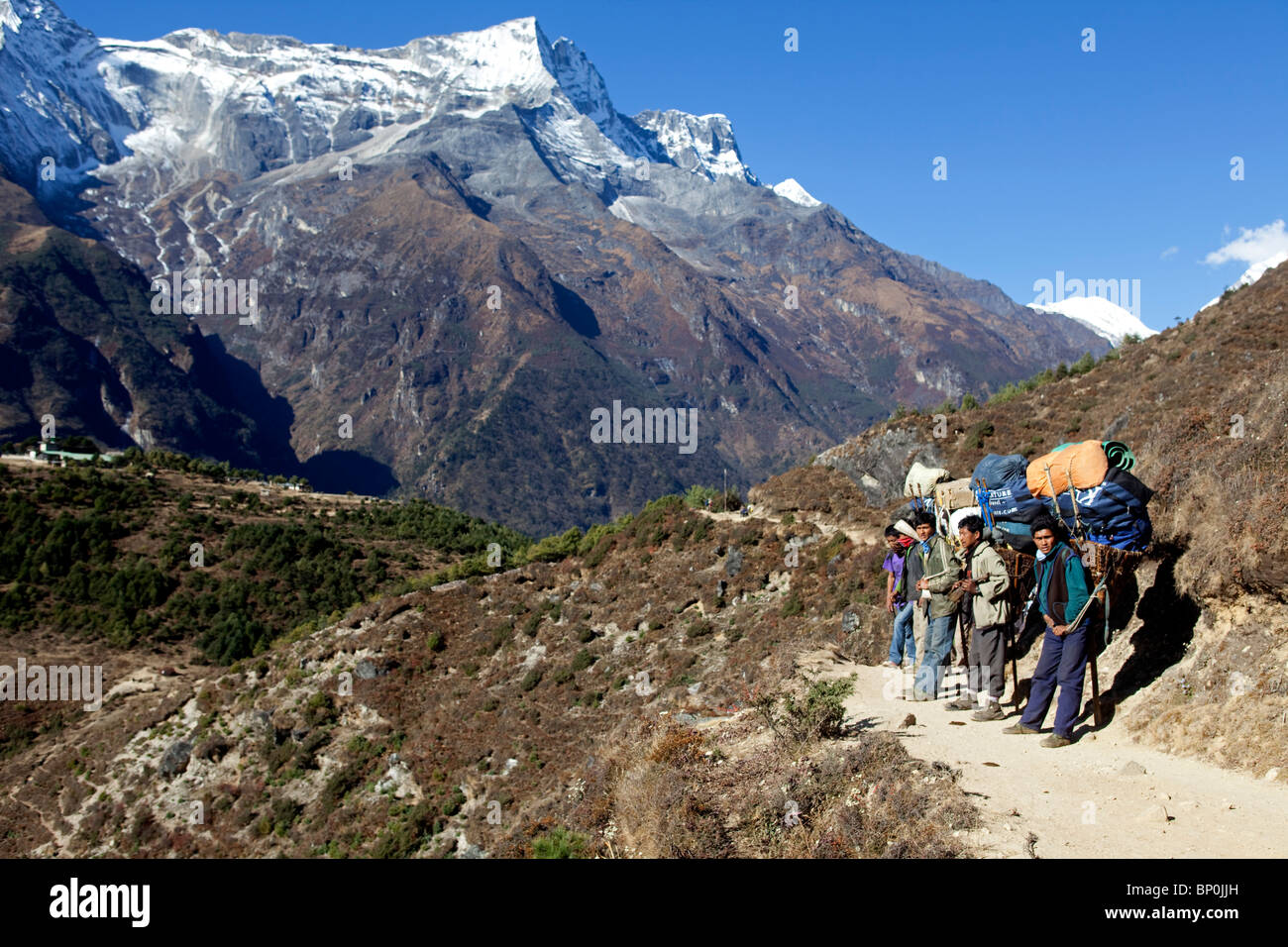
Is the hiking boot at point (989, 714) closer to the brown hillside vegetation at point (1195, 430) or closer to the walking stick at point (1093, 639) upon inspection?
the walking stick at point (1093, 639)

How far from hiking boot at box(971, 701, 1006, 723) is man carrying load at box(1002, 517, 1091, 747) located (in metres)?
0.76

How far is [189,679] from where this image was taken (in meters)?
46.3

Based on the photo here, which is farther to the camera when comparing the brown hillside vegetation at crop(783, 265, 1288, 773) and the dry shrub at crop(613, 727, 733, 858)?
the brown hillside vegetation at crop(783, 265, 1288, 773)

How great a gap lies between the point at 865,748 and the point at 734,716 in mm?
3643

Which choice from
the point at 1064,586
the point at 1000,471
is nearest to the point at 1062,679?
the point at 1064,586

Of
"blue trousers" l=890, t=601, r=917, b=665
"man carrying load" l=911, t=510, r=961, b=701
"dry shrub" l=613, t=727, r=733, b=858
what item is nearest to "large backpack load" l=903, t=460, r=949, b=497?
"man carrying load" l=911, t=510, r=961, b=701

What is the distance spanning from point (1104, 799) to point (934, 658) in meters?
4.05

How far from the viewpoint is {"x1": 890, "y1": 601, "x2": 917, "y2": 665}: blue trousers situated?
13336 millimetres

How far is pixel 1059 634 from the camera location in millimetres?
9555

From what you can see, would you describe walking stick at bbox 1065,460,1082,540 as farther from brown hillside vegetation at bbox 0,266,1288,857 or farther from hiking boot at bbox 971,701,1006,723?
hiking boot at bbox 971,701,1006,723

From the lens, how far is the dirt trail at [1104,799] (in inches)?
Result: 281

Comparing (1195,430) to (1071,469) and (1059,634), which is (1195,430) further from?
(1059,634)

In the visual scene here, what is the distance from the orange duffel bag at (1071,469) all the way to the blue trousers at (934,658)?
2247mm
